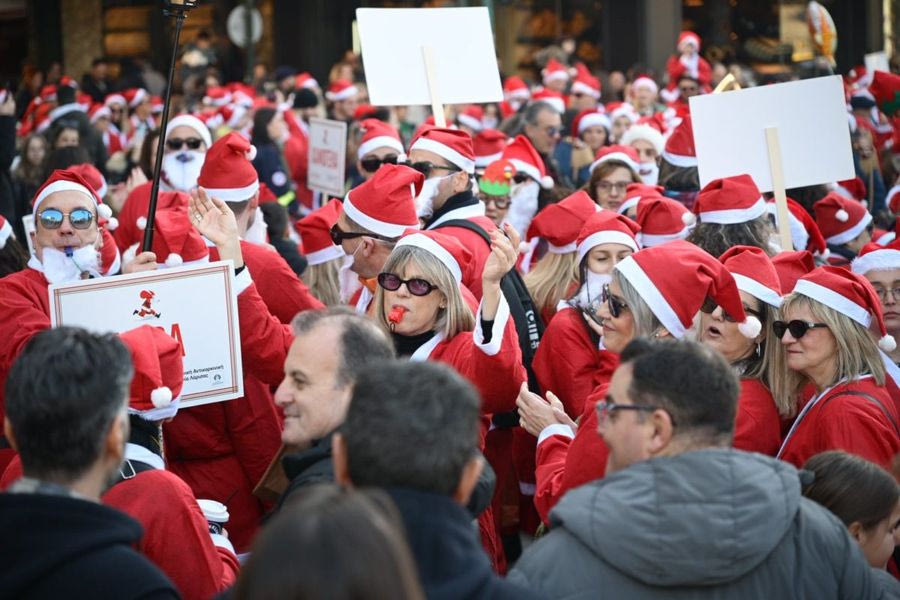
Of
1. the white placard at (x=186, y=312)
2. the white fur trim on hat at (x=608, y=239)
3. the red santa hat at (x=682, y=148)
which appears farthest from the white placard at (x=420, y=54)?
the white placard at (x=186, y=312)

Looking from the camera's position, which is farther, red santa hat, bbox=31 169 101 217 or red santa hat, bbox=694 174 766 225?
red santa hat, bbox=694 174 766 225

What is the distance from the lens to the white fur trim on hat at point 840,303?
Result: 457 centimetres

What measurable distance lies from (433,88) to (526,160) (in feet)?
5.70

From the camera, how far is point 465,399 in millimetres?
2672

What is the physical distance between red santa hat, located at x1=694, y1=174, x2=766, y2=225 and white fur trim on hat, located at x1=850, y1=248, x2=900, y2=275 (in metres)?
0.59

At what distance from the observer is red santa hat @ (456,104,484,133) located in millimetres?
14924

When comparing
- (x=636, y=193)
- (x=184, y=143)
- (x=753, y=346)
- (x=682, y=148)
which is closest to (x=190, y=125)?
(x=184, y=143)

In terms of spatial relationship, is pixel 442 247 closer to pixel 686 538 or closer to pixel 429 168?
pixel 429 168

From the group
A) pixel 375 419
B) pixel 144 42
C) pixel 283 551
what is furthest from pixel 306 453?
pixel 144 42

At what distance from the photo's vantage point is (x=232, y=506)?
487cm

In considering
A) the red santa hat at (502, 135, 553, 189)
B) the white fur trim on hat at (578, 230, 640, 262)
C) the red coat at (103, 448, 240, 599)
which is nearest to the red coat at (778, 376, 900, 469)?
the white fur trim on hat at (578, 230, 640, 262)

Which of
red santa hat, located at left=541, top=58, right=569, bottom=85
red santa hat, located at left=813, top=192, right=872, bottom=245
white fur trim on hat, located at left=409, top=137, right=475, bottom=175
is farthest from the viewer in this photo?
red santa hat, located at left=541, top=58, right=569, bottom=85

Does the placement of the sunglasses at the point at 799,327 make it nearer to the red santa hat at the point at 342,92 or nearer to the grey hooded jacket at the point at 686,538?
the grey hooded jacket at the point at 686,538

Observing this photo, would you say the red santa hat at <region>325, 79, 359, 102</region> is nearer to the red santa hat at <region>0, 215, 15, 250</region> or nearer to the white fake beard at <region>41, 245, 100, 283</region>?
the red santa hat at <region>0, 215, 15, 250</region>
